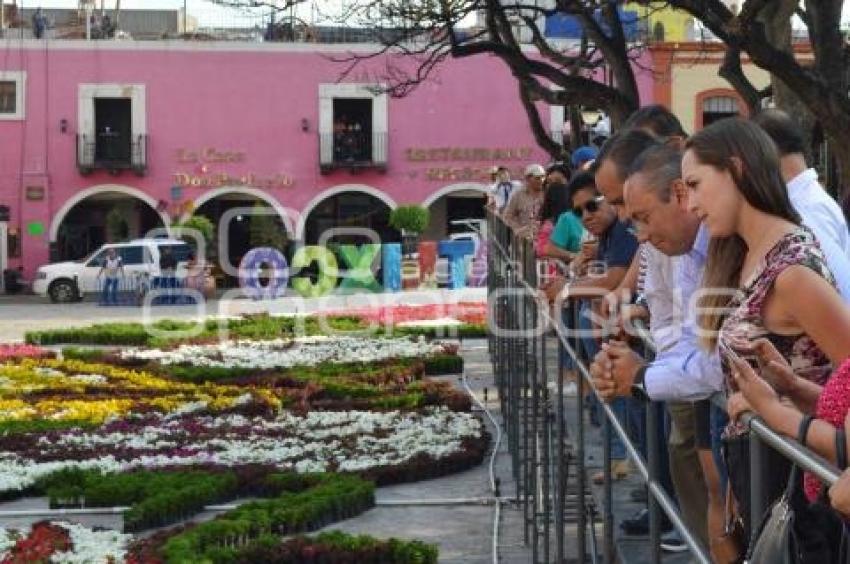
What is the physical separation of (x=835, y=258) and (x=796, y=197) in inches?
29.4

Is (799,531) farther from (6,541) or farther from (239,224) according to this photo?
(239,224)

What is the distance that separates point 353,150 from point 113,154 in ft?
20.8

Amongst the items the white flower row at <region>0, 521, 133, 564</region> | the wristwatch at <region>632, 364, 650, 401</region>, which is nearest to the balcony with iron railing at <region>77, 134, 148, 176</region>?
the white flower row at <region>0, 521, 133, 564</region>

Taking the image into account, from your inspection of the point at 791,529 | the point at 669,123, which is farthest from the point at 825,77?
the point at 791,529

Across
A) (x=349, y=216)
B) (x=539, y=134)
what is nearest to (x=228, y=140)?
(x=349, y=216)

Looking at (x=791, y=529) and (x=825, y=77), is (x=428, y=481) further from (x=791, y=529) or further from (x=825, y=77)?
(x=791, y=529)

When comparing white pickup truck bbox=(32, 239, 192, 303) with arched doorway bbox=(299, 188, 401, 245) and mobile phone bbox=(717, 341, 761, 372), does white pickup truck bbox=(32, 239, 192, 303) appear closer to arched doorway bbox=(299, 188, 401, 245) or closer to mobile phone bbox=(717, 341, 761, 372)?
arched doorway bbox=(299, 188, 401, 245)

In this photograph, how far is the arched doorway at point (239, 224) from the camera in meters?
41.8

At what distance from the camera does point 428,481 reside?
1141 centimetres

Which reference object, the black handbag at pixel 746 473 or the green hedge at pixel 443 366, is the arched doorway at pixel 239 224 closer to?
the green hedge at pixel 443 366

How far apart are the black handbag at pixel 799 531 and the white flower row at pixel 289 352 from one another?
1569cm

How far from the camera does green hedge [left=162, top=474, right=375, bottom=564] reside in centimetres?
830

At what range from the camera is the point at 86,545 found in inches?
343

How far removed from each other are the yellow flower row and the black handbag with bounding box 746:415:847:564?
1176 centimetres
